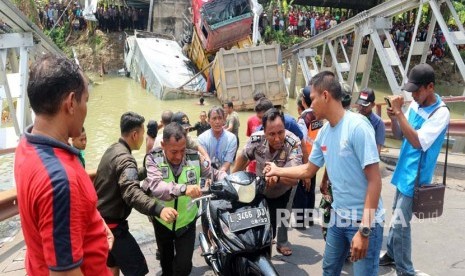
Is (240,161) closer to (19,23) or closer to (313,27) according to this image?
(19,23)

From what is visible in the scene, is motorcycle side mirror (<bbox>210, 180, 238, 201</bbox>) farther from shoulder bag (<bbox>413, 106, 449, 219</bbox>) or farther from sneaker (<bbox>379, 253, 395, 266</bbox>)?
sneaker (<bbox>379, 253, 395, 266</bbox>)

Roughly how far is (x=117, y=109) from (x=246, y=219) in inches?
485

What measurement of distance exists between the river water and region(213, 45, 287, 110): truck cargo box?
0.64m

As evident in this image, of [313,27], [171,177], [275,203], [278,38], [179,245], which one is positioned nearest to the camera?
[171,177]

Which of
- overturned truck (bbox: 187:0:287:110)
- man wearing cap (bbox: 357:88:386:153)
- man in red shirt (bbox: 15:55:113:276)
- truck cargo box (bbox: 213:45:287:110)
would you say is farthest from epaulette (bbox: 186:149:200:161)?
truck cargo box (bbox: 213:45:287:110)

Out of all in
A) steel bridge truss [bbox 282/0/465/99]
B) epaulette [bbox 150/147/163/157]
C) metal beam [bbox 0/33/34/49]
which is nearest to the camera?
epaulette [bbox 150/147/163/157]

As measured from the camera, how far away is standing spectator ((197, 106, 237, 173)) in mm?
4531

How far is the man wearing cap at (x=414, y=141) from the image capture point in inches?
117

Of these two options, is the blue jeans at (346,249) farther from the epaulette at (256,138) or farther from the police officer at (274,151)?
the epaulette at (256,138)

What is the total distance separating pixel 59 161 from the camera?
1418 mm

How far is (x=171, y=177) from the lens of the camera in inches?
119

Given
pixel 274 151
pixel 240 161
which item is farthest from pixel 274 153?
pixel 240 161

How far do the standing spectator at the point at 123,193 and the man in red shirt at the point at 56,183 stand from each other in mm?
1204

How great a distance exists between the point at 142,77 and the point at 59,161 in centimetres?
1563
